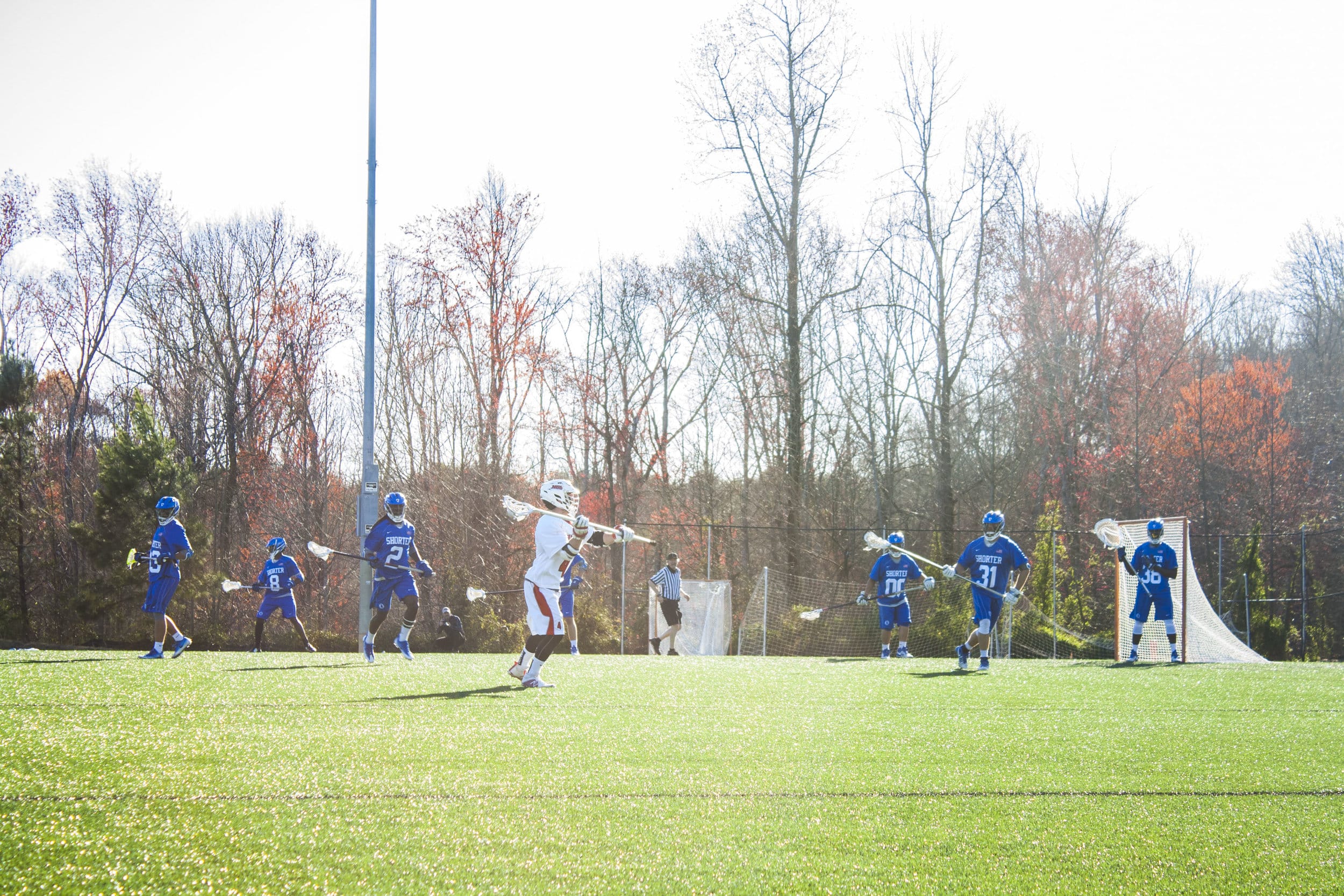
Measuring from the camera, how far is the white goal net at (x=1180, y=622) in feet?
51.3

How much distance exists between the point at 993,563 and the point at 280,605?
38.2 feet

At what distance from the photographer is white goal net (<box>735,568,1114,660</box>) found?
68.6 feet

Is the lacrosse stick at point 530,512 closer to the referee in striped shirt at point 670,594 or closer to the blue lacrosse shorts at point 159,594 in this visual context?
the blue lacrosse shorts at point 159,594

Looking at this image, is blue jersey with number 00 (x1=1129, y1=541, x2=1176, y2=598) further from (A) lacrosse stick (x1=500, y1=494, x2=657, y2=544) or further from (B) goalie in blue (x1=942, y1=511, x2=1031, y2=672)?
(A) lacrosse stick (x1=500, y1=494, x2=657, y2=544)

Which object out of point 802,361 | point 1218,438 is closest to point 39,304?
point 802,361

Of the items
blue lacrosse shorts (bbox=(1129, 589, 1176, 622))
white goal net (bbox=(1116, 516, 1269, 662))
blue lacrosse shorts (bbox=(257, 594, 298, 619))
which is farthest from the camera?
blue lacrosse shorts (bbox=(257, 594, 298, 619))

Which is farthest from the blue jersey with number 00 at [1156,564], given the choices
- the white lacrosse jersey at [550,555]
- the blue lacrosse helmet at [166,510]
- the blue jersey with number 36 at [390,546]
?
the blue lacrosse helmet at [166,510]

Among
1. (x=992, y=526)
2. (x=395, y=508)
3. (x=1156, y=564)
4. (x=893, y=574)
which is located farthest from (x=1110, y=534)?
(x=395, y=508)

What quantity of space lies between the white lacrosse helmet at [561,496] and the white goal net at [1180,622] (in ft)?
32.7

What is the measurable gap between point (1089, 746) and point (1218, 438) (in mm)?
32030

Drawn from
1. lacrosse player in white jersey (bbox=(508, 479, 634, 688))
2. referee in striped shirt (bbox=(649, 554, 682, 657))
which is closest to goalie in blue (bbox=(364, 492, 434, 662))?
lacrosse player in white jersey (bbox=(508, 479, 634, 688))

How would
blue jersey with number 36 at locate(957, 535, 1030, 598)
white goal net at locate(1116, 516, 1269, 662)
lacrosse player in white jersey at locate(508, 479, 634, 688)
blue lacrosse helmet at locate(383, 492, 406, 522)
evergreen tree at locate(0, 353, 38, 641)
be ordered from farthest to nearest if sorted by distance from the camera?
evergreen tree at locate(0, 353, 38, 641), white goal net at locate(1116, 516, 1269, 662), blue lacrosse helmet at locate(383, 492, 406, 522), blue jersey with number 36 at locate(957, 535, 1030, 598), lacrosse player in white jersey at locate(508, 479, 634, 688)

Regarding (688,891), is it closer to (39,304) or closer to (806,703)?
(806,703)

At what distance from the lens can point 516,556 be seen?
2736 cm
